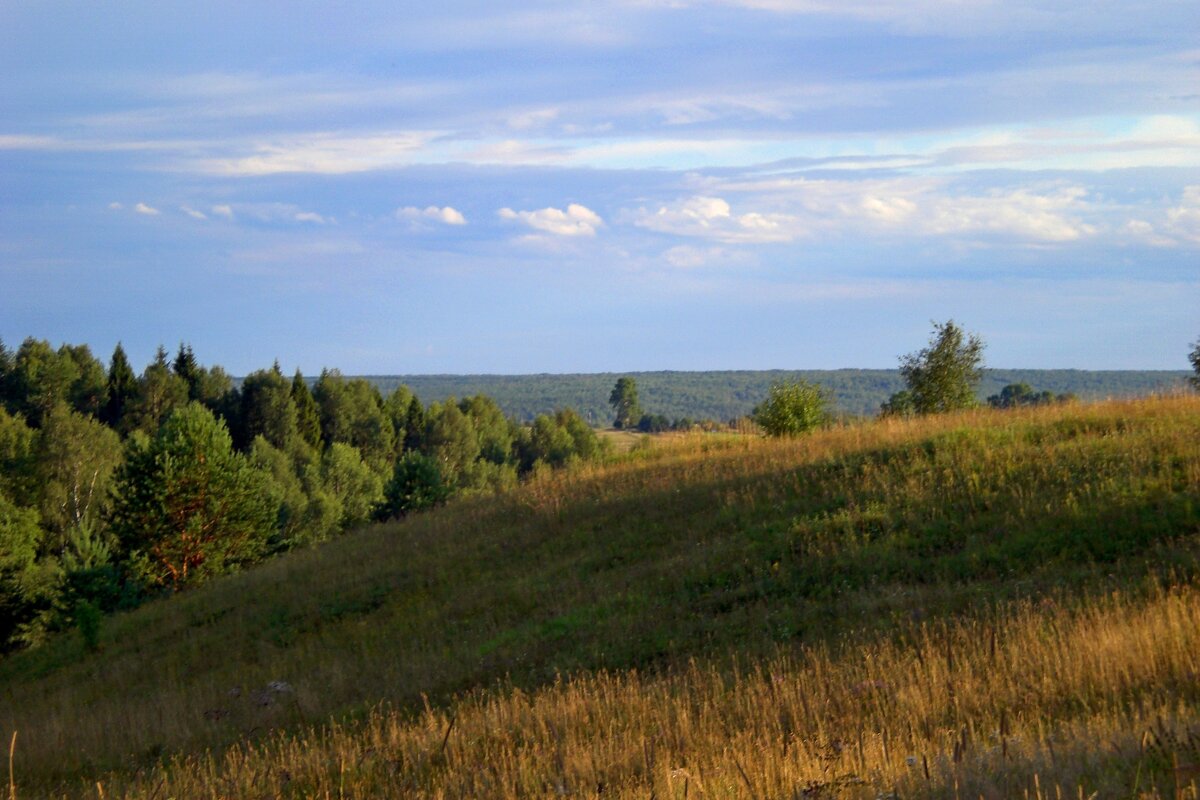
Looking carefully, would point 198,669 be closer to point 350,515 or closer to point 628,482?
point 628,482

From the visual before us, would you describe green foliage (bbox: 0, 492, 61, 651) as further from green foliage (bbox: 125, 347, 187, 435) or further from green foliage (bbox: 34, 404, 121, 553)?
green foliage (bbox: 125, 347, 187, 435)

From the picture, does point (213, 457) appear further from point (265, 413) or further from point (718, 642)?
point (265, 413)

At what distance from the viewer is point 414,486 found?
4144 cm

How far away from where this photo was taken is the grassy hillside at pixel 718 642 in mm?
6039

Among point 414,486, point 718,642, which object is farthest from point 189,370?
point 718,642

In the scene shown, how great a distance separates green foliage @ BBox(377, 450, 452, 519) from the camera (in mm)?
40906

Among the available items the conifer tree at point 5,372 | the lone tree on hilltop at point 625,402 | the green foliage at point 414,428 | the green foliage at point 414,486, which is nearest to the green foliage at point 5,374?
the conifer tree at point 5,372

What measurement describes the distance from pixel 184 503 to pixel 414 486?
9.74m

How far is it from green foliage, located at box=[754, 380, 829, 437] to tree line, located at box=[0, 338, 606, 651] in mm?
6123

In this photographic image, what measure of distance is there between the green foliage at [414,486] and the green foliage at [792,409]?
46.7ft

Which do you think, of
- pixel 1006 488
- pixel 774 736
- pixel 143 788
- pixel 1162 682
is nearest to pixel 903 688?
pixel 774 736

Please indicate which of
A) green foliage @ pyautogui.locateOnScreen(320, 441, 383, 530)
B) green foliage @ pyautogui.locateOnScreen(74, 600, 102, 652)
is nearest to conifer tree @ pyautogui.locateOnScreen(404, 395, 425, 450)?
green foliage @ pyautogui.locateOnScreen(320, 441, 383, 530)

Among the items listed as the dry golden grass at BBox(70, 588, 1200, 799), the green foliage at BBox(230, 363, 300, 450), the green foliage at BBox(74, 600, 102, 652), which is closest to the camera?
the dry golden grass at BBox(70, 588, 1200, 799)

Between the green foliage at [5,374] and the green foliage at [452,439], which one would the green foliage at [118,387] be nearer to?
the green foliage at [5,374]
